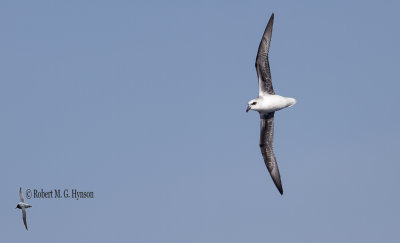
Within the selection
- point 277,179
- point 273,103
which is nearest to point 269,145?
point 277,179

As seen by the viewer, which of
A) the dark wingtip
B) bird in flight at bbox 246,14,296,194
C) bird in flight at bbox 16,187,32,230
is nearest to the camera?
bird in flight at bbox 246,14,296,194

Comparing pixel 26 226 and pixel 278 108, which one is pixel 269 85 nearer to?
pixel 278 108

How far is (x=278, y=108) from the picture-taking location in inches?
1908

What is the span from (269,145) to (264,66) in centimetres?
649

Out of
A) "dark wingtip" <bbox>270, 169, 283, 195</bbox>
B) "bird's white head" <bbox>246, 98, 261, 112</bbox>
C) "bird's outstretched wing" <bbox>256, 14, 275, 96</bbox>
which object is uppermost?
"bird's outstretched wing" <bbox>256, 14, 275, 96</bbox>

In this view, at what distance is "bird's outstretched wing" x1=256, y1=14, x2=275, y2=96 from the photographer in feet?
155

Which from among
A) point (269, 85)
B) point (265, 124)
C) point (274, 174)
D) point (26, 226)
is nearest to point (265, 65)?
point (269, 85)

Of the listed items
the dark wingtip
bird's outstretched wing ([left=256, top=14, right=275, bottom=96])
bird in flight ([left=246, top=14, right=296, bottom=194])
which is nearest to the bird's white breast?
bird in flight ([left=246, top=14, right=296, bottom=194])

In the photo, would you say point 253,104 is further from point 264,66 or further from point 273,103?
point 264,66

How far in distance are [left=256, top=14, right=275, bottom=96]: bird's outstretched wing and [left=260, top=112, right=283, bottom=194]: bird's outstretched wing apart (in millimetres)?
3221

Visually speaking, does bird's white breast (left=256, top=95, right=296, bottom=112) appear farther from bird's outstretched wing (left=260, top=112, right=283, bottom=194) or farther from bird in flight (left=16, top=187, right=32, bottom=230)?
bird in flight (left=16, top=187, right=32, bottom=230)

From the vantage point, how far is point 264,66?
1865 inches

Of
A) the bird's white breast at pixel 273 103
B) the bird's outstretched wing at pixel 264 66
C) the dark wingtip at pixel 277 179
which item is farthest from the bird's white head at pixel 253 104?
the dark wingtip at pixel 277 179

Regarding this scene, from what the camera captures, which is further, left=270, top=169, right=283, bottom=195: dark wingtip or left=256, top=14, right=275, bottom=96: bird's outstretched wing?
left=270, top=169, right=283, bottom=195: dark wingtip
